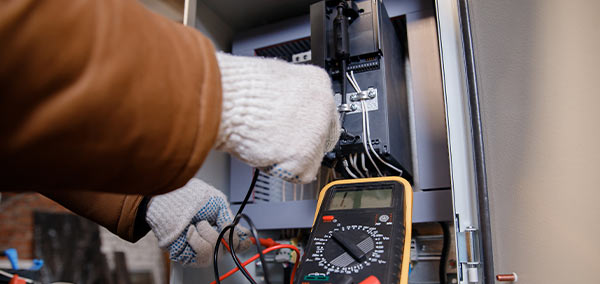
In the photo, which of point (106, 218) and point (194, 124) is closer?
point (194, 124)

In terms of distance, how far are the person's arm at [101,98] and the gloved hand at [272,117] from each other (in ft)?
0.12

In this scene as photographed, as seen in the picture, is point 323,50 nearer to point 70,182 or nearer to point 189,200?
point 189,200

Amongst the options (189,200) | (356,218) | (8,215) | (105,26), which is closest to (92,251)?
(8,215)

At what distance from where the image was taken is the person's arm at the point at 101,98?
0.96ft

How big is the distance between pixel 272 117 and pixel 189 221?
17.0 inches

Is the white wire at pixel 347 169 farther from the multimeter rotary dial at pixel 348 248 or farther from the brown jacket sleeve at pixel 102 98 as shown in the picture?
the brown jacket sleeve at pixel 102 98

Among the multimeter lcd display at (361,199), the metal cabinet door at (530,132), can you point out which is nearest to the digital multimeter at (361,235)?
the multimeter lcd display at (361,199)

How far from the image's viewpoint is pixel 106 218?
0.71m

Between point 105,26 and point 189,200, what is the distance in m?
0.51

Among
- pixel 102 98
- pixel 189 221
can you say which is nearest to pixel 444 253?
pixel 189 221

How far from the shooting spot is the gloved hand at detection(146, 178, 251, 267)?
0.76 m

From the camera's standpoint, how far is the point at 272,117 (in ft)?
1.45

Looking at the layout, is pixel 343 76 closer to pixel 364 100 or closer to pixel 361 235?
pixel 364 100

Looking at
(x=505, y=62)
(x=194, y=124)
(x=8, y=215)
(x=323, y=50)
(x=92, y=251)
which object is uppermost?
(x=323, y=50)
